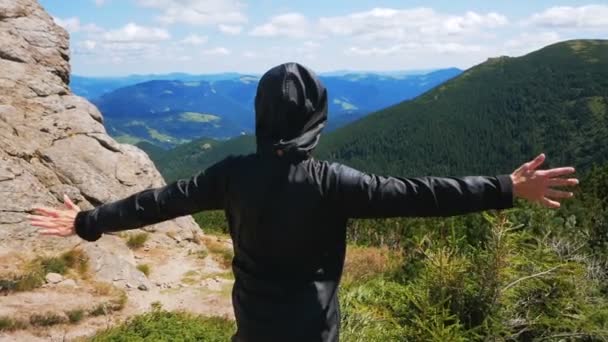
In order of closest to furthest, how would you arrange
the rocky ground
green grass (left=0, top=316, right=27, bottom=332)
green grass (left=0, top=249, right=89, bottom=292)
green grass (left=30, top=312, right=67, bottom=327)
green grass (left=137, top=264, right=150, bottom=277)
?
green grass (left=0, top=316, right=27, bottom=332) < green grass (left=30, top=312, right=67, bottom=327) < the rocky ground < green grass (left=0, top=249, right=89, bottom=292) < green grass (left=137, top=264, right=150, bottom=277)

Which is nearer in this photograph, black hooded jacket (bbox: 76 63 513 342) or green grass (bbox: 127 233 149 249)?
black hooded jacket (bbox: 76 63 513 342)

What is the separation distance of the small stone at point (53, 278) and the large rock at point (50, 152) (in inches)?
40.6

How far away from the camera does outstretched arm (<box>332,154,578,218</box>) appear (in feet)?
9.07

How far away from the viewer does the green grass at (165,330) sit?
8391mm

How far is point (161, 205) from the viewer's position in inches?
129

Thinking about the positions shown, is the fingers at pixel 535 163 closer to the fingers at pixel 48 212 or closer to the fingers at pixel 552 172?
the fingers at pixel 552 172

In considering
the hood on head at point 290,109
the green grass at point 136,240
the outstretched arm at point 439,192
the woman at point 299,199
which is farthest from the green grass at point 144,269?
the outstretched arm at point 439,192

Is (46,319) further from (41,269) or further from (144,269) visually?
(144,269)

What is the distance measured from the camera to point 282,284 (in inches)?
119

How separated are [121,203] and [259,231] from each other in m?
1.08

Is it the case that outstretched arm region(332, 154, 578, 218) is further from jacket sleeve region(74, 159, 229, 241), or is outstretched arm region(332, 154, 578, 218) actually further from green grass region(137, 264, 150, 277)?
green grass region(137, 264, 150, 277)

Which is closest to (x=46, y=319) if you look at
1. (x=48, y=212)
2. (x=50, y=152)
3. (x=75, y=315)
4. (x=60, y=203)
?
(x=75, y=315)

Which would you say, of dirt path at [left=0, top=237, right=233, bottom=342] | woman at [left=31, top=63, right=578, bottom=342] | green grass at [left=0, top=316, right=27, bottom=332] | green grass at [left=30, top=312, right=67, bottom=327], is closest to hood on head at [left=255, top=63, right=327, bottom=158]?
woman at [left=31, top=63, right=578, bottom=342]

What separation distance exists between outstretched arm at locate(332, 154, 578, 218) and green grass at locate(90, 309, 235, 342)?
255 inches
